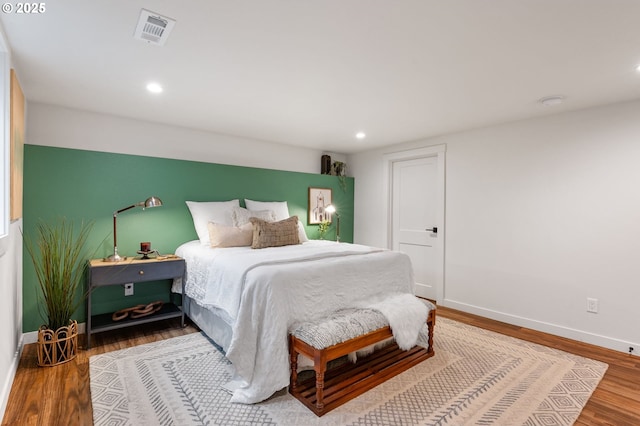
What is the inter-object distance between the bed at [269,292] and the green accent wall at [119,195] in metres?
0.58

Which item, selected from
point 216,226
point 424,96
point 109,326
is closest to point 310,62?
point 424,96

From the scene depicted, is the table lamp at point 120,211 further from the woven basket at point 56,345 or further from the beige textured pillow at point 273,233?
the beige textured pillow at point 273,233

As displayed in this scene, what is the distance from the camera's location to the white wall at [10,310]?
1922 mm

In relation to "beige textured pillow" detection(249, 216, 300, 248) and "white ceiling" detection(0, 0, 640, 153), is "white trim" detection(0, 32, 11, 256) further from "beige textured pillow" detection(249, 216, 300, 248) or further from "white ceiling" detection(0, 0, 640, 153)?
"beige textured pillow" detection(249, 216, 300, 248)

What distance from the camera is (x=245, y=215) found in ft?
12.4

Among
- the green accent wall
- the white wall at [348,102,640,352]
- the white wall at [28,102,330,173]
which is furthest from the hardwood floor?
the white wall at [28,102,330,173]

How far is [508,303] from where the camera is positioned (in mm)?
3627

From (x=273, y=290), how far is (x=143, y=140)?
2572mm

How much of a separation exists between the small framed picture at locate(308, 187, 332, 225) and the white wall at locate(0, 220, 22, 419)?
3240 mm

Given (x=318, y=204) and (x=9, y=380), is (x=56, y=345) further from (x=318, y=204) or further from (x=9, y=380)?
(x=318, y=204)

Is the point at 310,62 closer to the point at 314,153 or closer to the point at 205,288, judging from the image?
the point at 205,288

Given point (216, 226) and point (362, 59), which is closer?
point (362, 59)

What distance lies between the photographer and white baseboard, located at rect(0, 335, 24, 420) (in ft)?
6.13

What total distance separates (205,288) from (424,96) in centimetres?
255
